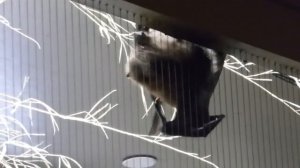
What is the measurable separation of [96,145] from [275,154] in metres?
0.54

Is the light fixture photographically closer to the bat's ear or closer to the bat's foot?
the bat's foot

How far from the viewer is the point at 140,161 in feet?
5.18

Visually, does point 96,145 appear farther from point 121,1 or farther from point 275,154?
point 275,154

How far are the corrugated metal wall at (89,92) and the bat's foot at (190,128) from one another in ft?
0.06

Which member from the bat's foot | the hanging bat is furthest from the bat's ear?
the bat's foot

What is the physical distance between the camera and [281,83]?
1.88 metres

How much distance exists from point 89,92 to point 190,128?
0.26 metres

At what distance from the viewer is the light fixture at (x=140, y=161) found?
156cm

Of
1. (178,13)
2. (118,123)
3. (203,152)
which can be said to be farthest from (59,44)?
(203,152)

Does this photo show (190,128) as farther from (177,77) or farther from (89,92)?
(89,92)

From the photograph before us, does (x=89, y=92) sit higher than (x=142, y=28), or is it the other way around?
(x=142, y=28)

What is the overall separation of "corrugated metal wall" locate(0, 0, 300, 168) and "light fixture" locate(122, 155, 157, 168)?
13mm

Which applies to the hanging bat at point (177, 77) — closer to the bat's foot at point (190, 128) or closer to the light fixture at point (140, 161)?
the bat's foot at point (190, 128)

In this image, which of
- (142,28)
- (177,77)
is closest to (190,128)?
(177,77)
